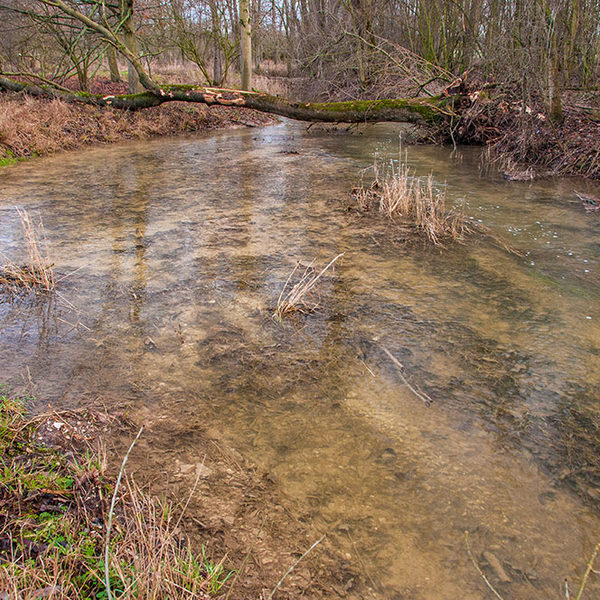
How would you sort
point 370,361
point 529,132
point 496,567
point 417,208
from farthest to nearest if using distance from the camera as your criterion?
1. point 529,132
2. point 417,208
3. point 370,361
4. point 496,567

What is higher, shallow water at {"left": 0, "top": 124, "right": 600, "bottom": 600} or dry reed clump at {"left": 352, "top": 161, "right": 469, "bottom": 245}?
dry reed clump at {"left": 352, "top": 161, "right": 469, "bottom": 245}

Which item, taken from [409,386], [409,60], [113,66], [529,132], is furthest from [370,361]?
[113,66]

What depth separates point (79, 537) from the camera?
2.28 metres

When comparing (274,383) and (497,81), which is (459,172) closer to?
(497,81)

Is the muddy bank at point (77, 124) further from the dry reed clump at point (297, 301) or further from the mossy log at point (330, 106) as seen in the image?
the dry reed clump at point (297, 301)

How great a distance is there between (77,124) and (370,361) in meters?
12.1

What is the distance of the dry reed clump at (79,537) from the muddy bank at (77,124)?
1004cm

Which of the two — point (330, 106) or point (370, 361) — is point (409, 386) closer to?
point (370, 361)

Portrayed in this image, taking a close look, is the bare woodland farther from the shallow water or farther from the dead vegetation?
the shallow water

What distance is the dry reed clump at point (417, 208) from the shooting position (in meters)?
6.79

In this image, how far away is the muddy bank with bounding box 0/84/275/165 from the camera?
11.3 metres

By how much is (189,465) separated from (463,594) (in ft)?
5.09

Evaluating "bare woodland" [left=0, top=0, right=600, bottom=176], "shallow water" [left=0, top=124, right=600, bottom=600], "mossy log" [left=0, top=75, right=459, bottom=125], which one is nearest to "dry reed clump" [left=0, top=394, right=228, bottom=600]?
"shallow water" [left=0, top=124, right=600, bottom=600]

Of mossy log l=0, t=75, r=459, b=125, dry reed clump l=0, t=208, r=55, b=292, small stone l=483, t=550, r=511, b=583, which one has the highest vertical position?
mossy log l=0, t=75, r=459, b=125
